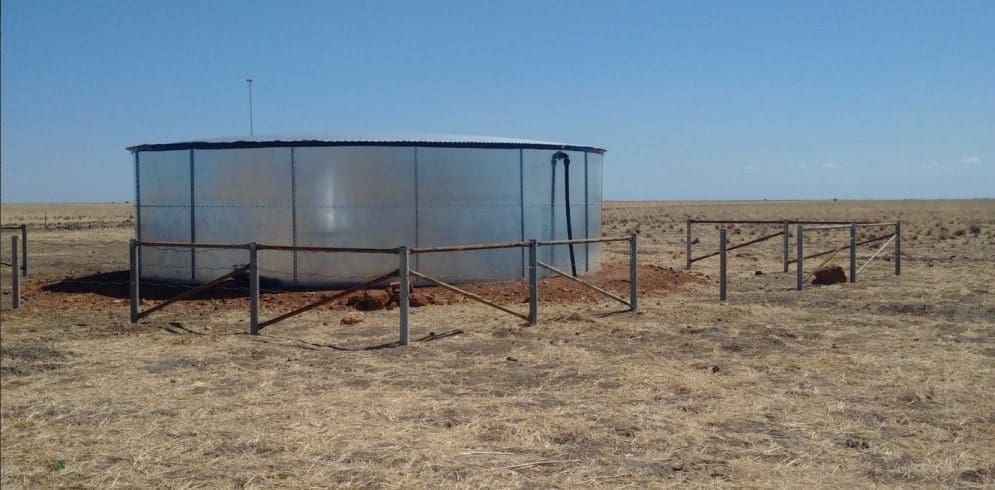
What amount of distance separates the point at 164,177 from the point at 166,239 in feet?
4.25

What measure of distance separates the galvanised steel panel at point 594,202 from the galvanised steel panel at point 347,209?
17.0 ft

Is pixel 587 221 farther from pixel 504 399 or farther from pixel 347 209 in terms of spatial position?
pixel 504 399

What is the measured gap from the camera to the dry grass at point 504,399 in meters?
6.54

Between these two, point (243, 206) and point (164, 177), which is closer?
point (243, 206)

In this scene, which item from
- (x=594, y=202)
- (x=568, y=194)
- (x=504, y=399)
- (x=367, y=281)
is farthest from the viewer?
(x=594, y=202)

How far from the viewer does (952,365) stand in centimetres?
1030

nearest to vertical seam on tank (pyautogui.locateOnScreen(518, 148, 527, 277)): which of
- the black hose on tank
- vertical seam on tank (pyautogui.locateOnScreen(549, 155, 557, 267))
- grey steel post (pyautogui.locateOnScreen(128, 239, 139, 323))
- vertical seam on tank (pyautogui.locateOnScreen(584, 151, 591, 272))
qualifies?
vertical seam on tank (pyautogui.locateOnScreen(549, 155, 557, 267))

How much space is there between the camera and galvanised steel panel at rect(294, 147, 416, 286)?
17203mm

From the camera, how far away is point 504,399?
8703 millimetres

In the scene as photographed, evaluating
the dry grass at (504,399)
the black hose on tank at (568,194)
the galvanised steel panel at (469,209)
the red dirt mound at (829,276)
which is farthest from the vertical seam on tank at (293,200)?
the red dirt mound at (829,276)

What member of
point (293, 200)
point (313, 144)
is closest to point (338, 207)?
point (293, 200)

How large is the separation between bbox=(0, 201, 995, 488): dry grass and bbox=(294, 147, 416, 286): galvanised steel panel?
278cm

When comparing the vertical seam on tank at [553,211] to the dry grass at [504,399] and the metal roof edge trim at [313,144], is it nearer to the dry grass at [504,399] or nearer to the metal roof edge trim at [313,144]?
the metal roof edge trim at [313,144]

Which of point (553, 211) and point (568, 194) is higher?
point (568, 194)
